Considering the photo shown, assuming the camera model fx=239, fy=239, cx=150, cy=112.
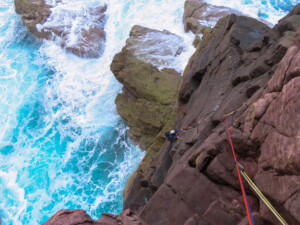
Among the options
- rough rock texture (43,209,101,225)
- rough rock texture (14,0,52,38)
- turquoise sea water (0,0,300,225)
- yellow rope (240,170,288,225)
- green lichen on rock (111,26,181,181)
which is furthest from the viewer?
rough rock texture (14,0,52,38)

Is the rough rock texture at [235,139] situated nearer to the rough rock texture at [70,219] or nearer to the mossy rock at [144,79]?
the rough rock texture at [70,219]

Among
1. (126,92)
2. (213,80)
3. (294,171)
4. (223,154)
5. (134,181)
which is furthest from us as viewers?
(126,92)

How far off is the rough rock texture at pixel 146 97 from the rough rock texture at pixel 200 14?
3.99 metres

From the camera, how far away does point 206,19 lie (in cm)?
2230

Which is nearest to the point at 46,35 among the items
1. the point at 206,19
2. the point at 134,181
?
the point at 206,19

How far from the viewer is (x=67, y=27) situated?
25.0 metres

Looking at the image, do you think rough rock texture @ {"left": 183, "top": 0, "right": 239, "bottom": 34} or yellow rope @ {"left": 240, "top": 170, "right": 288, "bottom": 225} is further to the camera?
rough rock texture @ {"left": 183, "top": 0, "right": 239, "bottom": 34}

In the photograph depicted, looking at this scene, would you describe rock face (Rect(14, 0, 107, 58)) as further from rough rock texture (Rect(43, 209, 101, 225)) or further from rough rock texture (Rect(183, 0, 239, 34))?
rough rock texture (Rect(43, 209, 101, 225))

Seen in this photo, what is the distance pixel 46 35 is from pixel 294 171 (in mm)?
26140

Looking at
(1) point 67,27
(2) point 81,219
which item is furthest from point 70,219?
(1) point 67,27

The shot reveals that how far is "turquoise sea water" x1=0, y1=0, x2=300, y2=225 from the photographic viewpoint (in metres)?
15.4

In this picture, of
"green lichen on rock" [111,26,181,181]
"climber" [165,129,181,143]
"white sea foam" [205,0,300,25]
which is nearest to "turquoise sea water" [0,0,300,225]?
"white sea foam" [205,0,300,25]

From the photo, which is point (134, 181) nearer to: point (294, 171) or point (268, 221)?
point (268, 221)

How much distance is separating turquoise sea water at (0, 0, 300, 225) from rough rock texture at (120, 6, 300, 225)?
162 inches
